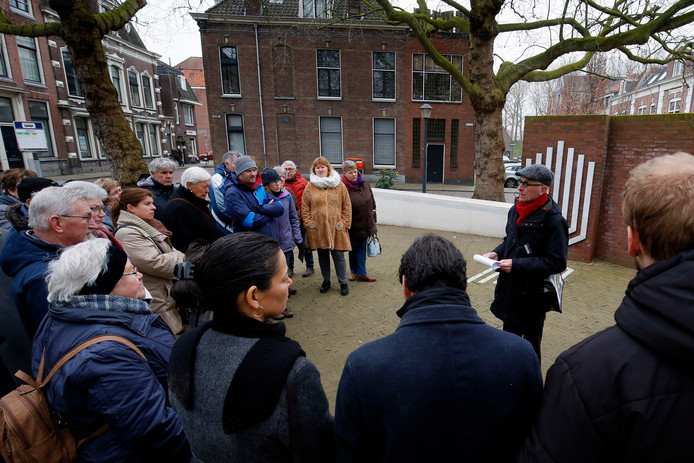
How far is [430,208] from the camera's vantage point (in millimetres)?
9164

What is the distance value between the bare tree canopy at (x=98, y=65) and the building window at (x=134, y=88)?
2741cm

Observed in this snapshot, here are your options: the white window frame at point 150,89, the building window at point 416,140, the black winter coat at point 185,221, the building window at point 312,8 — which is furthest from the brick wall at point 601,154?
the white window frame at point 150,89

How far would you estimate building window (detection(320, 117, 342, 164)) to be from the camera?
874 inches

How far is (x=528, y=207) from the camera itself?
279cm

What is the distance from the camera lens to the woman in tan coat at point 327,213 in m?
4.95

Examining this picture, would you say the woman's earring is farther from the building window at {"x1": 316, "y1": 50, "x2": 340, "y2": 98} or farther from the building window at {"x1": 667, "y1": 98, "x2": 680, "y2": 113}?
the building window at {"x1": 667, "y1": 98, "x2": 680, "y2": 113}

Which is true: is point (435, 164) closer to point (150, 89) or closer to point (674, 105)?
point (150, 89)

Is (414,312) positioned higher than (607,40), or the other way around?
(607,40)

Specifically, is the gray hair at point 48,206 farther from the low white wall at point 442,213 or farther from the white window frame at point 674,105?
the white window frame at point 674,105

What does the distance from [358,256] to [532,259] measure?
3.18 m

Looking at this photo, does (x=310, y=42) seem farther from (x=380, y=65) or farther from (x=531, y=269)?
(x=531, y=269)

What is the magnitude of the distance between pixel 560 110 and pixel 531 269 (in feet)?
78.1

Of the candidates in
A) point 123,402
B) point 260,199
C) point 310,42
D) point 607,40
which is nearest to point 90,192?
point 260,199

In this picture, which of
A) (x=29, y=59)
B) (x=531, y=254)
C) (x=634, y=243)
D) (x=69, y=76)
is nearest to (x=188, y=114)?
(x=69, y=76)
